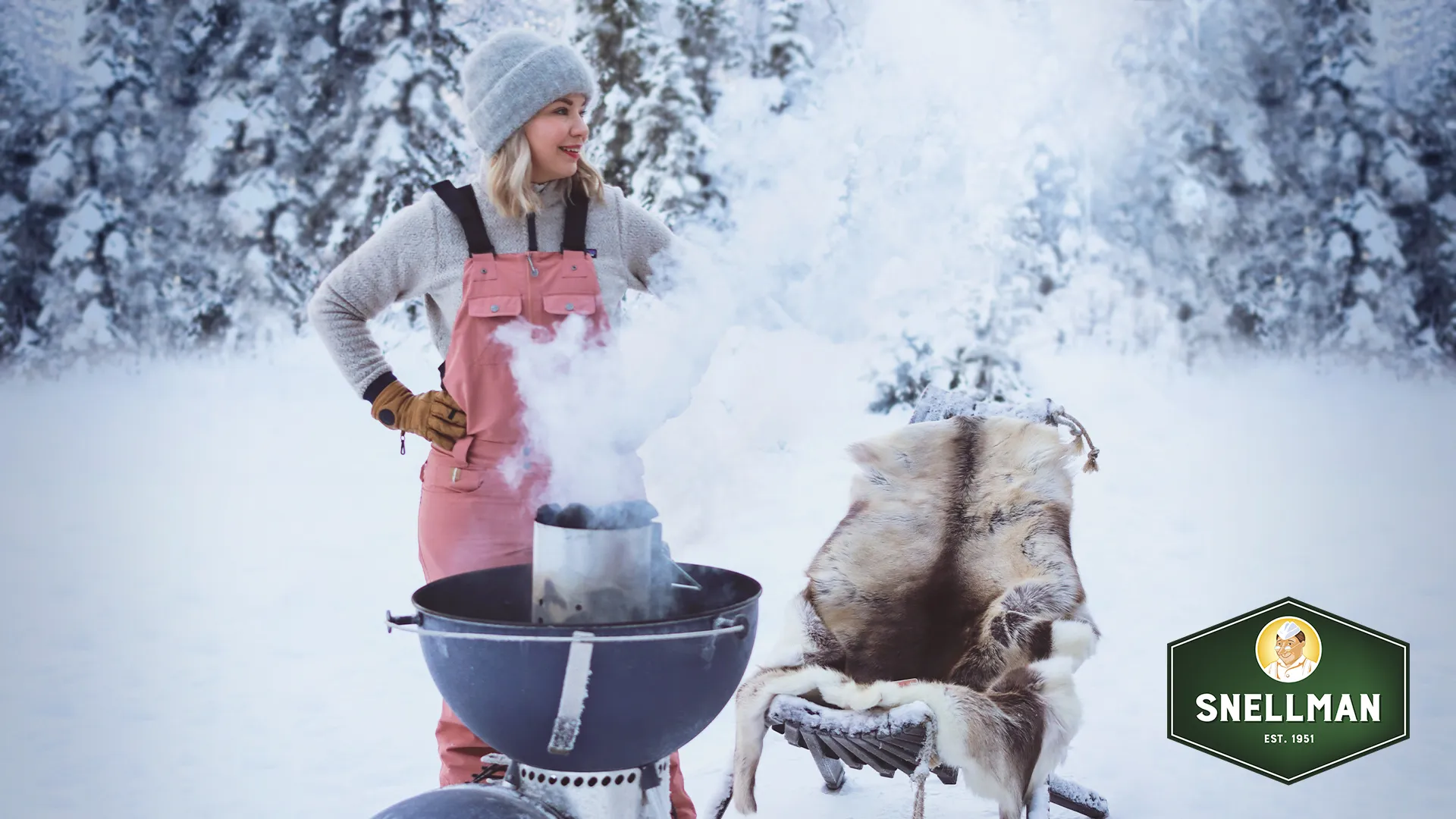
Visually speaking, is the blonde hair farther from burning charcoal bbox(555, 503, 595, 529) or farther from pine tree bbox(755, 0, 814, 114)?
pine tree bbox(755, 0, 814, 114)

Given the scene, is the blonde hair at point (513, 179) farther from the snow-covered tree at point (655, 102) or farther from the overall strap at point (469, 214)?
the snow-covered tree at point (655, 102)

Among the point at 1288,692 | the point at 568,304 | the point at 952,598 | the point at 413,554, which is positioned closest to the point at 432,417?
the point at 568,304

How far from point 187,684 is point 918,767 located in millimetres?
3064

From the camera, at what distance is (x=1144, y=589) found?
5.39 metres

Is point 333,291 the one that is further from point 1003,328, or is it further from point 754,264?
point 1003,328

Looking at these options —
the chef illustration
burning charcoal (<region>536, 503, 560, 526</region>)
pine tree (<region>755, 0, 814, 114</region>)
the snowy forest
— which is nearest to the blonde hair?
burning charcoal (<region>536, 503, 560, 526</region>)

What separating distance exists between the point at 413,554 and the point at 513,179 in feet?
14.7

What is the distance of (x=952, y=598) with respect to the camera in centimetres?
283

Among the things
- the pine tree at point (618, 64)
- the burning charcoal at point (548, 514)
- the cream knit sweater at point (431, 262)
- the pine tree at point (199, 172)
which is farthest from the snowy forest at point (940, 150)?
the burning charcoal at point (548, 514)

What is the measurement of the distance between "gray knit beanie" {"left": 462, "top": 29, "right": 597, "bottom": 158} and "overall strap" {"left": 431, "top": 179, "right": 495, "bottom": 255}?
102 millimetres

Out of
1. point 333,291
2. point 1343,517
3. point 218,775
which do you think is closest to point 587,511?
point 333,291

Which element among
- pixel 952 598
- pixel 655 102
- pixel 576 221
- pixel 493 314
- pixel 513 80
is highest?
pixel 655 102

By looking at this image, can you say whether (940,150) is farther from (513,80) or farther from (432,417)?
(432,417)

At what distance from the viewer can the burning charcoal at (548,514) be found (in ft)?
5.95
